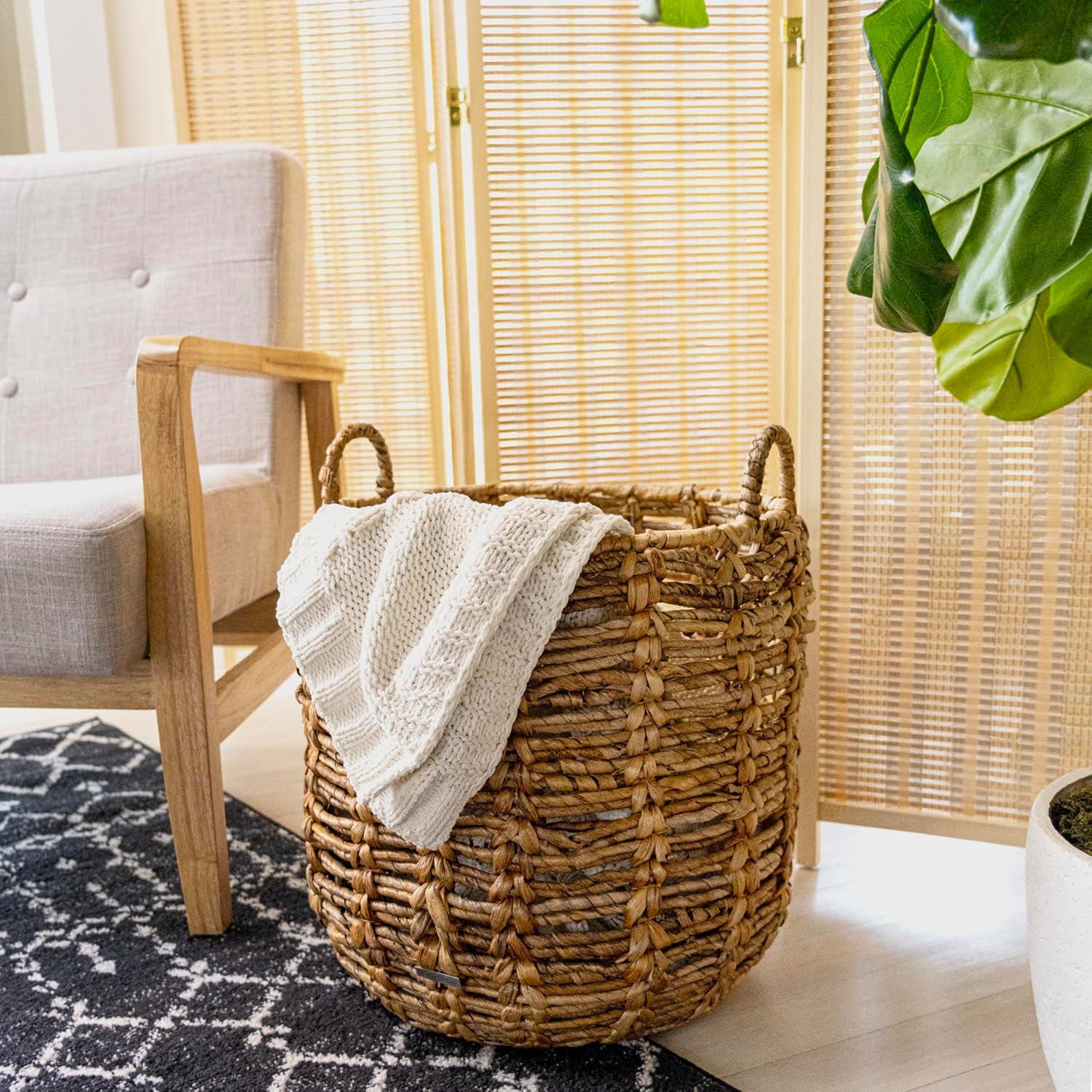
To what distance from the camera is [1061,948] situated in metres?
0.72

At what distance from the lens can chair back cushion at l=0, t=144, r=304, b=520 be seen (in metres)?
1.52

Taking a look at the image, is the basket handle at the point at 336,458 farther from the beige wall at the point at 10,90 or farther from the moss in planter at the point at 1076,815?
the beige wall at the point at 10,90

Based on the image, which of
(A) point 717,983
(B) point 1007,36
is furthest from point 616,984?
(B) point 1007,36

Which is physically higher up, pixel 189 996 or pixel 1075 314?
pixel 1075 314

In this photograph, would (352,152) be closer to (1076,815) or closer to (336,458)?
(336,458)

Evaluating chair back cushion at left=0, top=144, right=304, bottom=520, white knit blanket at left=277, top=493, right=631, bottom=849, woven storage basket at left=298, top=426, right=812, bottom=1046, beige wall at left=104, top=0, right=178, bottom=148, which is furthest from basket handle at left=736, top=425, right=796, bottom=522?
beige wall at left=104, top=0, right=178, bottom=148

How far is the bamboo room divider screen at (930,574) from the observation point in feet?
3.84

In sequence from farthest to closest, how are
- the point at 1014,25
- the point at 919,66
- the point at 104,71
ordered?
the point at 104,71, the point at 919,66, the point at 1014,25

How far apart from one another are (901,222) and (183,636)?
810mm

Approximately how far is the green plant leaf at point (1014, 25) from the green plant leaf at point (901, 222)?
0.05 meters

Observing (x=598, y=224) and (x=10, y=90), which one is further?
(x=10, y=90)

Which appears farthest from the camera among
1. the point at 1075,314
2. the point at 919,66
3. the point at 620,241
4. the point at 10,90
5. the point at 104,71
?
the point at 10,90

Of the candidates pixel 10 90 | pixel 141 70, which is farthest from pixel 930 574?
pixel 10 90

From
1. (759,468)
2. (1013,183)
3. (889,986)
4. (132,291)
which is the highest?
(1013,183)
